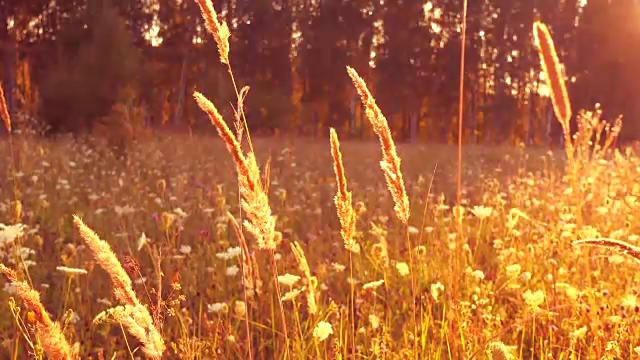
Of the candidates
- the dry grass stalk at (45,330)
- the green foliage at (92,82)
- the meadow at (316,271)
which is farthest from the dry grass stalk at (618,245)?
the green foliage at (92,82)

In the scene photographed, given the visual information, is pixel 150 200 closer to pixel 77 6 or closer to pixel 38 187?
pixel 38 187

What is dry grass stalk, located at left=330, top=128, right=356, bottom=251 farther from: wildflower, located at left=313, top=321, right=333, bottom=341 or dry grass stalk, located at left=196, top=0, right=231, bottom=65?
wildflower, located at left=313, top=321, right=333, bottom=341

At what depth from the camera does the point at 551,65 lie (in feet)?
6.01

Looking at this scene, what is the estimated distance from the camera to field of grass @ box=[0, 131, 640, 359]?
2451mm

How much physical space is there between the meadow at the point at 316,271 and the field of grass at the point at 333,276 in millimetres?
20

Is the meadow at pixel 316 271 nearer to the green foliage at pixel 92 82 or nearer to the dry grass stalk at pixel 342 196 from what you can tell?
the dry grass stalk at pixel 342 196

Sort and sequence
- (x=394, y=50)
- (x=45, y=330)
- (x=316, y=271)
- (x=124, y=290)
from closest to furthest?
(x=45, y=330) → (x=124, y=290) → (x=316, y=271) → (x=394, y=50)

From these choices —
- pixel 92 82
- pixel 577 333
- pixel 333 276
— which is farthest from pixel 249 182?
pixel 92 82

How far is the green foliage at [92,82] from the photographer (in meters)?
19.8

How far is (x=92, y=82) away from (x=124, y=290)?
20087mm

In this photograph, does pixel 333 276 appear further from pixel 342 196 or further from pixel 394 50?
pixel 394 50

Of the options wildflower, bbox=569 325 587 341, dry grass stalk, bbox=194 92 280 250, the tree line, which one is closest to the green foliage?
the tree line

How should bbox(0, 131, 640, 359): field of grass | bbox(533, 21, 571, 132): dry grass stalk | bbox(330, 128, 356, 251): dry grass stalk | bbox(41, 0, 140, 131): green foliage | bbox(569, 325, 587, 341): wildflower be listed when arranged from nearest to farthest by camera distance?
bbox(330, 128, 356, 251): dry grass stalk → bbox(533, 21, 571, 132): dry grass stalk → bbox(569, 325, 587, 341): wildflower → bbox(0, 131, 640, 359): field of grass → bbox(41, 0, 140, 131): green foliage

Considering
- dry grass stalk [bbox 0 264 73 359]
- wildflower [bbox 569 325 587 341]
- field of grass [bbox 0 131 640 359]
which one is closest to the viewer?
dry grass stalk [bbox 0 264 73 359]
